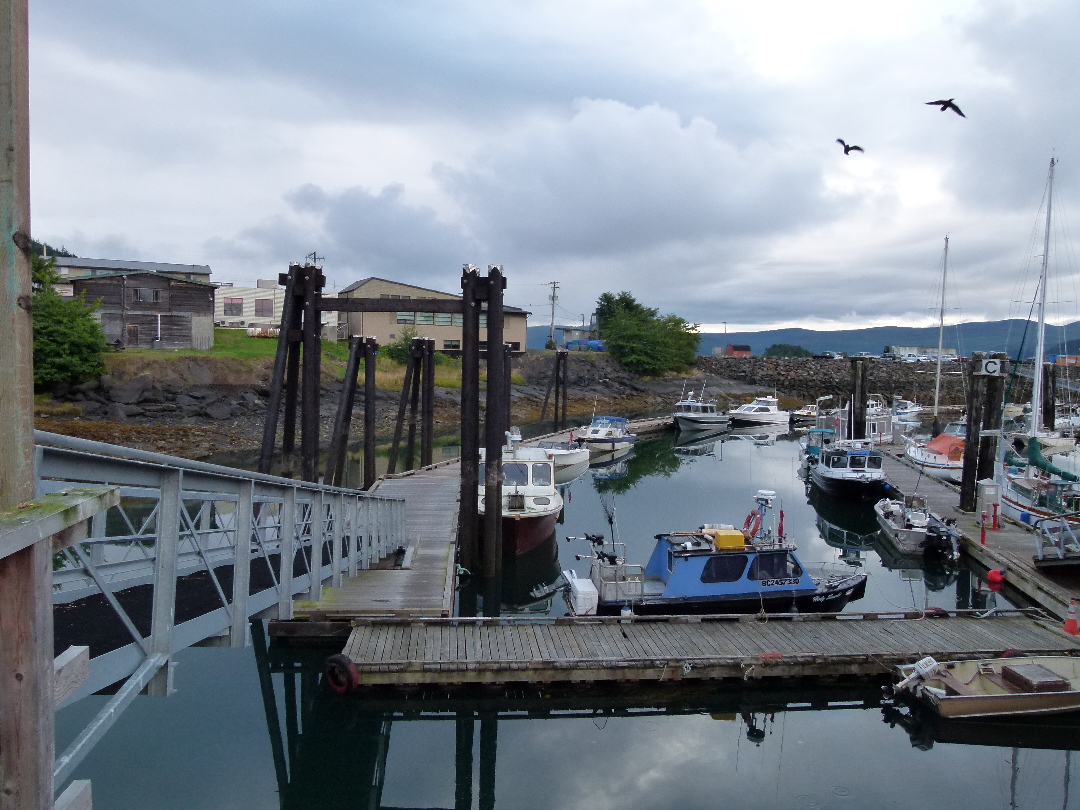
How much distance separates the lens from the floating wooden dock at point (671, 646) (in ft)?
42.0

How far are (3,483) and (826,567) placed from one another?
20.8m

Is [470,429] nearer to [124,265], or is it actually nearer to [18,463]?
[18,463]

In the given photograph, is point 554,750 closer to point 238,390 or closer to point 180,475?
point 180,475

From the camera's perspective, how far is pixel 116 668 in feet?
18.0

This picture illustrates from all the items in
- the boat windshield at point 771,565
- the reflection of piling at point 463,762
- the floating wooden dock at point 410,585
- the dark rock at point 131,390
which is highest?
the dark rock at point 131,390

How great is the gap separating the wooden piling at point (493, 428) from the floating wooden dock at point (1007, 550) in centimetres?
1283

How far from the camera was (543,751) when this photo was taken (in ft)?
41.5

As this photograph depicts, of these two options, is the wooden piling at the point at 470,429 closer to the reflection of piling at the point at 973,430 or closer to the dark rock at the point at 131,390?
the reflection of piling at the point at 973,430

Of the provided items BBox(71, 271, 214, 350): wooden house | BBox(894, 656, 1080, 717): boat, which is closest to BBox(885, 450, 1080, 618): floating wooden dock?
BBox(894, 656, 1080, 717): boat

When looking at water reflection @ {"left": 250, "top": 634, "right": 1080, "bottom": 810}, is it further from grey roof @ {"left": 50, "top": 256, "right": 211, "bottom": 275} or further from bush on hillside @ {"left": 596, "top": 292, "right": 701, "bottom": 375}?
bush on hillside @ {"left": 596, "top": 292, "right": 701, "bottom": 375}

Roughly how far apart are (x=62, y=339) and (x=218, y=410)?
9.47m

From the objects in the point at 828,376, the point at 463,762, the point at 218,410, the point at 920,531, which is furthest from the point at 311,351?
the point at 828,376

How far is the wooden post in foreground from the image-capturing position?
293cm

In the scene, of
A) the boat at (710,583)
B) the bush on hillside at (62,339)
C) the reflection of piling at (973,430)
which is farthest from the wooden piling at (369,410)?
the bush on hillside at (62,339)
